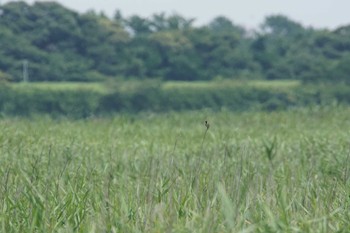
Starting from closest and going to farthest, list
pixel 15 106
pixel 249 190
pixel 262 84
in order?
pixel 249 190 < pixel 15 106 < pixel 262 84

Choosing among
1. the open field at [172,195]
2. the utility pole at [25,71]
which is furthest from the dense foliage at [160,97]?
the open field at [172,195]

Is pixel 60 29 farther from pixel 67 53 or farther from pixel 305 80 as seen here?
pixel 305 80

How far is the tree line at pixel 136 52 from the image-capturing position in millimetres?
58469

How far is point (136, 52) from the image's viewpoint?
203 feet

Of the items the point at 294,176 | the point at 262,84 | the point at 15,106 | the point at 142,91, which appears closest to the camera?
the point at 294,176

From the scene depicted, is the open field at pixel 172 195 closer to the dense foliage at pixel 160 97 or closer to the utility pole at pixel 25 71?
the dense foliage at pixel 160 97

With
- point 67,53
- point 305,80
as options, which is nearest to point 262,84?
point 305,80

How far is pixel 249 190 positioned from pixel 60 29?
54.5m

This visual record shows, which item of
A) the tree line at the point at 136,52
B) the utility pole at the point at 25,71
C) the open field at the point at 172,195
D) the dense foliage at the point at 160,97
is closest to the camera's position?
the open field at the point at 172,195

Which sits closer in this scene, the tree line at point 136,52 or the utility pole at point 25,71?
the utility pole at point 25,71

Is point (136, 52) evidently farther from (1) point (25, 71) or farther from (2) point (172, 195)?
(2) point (172, 195)

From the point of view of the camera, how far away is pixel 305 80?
196 ft

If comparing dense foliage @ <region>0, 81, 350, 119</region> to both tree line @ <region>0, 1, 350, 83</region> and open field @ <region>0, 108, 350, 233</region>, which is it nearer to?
tree line @ <region>0, 1, 350, 83</region>

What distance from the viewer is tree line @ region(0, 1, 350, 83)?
58.5 metres
